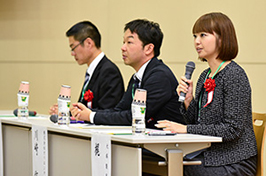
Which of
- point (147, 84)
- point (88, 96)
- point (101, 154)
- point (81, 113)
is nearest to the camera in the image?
point (101, 154)

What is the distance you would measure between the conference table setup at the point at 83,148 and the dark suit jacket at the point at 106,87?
2.29 ft

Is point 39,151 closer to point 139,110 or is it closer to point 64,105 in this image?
point 64,105

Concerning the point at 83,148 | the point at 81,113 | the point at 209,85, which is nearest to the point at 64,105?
the point at 81,113

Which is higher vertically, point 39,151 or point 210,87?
point 210,87

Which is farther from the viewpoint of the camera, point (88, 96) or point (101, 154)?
point (88, 96)

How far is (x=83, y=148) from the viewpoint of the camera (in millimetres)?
2662

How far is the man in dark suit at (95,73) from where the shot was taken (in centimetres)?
379

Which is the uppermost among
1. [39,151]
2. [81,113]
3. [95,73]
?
[95,73]

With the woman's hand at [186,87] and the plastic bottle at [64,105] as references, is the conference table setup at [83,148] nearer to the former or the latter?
the plastic bottle at [64,105]

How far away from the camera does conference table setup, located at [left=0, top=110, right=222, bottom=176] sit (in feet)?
7.45

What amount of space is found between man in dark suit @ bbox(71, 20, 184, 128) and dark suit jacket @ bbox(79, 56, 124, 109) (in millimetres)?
273

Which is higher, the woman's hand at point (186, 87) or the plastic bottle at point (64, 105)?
the woman's hand at point (186, 87)

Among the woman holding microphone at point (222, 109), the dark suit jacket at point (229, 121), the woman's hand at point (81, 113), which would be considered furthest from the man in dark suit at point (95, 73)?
the dark suit jacket at point (229, 121)

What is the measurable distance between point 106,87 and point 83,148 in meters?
1.19
